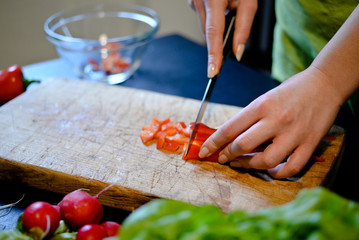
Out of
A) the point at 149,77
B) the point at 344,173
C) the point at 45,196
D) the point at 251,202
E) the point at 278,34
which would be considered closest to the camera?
the point at 251,202

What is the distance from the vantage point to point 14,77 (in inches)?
79.7

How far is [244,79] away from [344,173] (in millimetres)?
983

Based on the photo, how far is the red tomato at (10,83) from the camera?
1998 mm

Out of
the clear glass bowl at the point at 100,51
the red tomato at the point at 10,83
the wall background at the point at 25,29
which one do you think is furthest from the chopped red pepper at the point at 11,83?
the wall background at the point at 25,29

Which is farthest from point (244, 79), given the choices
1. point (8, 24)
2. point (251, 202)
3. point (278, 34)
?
point (8, 24)

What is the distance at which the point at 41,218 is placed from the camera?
40.8 inches

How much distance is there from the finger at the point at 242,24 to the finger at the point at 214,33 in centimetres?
8

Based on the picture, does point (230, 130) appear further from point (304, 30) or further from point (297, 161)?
point (304, 30)

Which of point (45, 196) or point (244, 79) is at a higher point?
point (244, 79)

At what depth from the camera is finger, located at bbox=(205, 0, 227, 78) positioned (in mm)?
1551

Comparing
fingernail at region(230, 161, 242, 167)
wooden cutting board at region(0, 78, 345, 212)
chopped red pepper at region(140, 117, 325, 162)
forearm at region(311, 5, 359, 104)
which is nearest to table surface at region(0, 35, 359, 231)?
wooden cutting board at region(0, 78, 345, 212)

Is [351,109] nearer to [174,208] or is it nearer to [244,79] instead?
[244,79]

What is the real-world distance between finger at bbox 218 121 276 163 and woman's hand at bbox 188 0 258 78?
1.26ft

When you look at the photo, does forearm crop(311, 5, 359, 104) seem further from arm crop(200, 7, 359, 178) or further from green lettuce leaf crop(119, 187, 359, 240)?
green lettuce leaf crop(119, 187, 359, 240)
